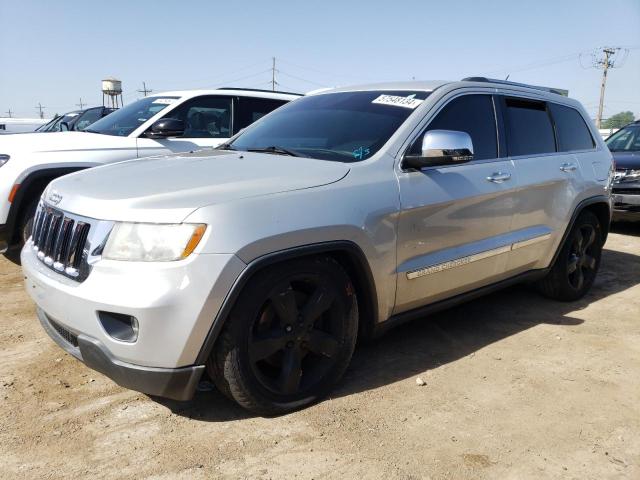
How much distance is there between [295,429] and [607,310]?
3.26m

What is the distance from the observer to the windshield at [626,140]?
9.00 m

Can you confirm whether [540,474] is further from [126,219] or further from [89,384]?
[89,384]

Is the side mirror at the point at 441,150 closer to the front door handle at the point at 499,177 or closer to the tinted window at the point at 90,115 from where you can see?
the front door handle at the point at 499,177

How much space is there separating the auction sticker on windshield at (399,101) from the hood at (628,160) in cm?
609

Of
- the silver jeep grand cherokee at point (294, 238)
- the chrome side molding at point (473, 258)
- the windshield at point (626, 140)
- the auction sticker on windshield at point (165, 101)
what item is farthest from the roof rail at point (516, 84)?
the windshield at point (626, 140)

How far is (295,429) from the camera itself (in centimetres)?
274

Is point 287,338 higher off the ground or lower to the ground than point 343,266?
lower

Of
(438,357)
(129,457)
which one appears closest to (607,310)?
(438,357)

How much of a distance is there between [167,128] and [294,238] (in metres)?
3.44

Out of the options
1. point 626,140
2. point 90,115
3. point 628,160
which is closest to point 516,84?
point 628,160

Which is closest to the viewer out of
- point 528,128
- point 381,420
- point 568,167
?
point 381,420

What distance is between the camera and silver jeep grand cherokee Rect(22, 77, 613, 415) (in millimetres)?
2414

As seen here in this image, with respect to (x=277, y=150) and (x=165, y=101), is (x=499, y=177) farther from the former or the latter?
(x=165, y=101)

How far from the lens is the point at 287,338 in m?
2.77
